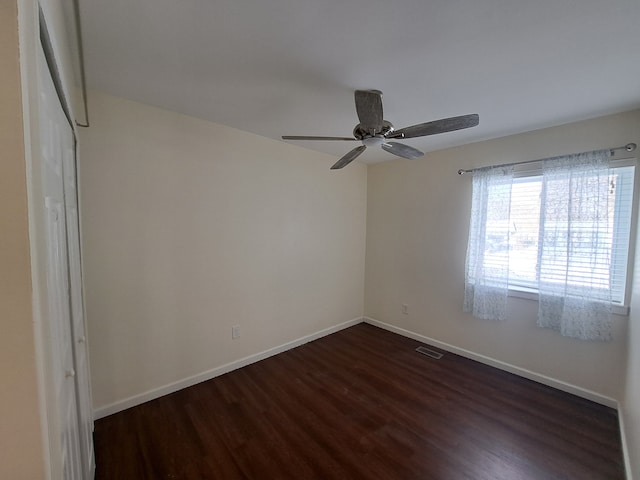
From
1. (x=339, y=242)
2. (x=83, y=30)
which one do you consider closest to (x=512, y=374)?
(x=339, y=242)

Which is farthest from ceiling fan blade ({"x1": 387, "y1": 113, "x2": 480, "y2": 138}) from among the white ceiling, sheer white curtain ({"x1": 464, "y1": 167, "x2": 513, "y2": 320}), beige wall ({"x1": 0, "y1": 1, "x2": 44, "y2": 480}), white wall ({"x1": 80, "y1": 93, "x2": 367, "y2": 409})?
beige wall ({"x1": 0, "y1": 1, "x2": 44, "y2": 480})

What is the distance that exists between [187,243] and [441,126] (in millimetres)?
2152

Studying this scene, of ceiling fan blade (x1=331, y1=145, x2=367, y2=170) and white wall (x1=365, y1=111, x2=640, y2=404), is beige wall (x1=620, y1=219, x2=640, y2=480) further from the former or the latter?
ceiling fan blade (x1=331, y1=145, x2=367, y2=170)

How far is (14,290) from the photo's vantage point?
44 cm

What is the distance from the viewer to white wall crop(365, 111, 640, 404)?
217 cm

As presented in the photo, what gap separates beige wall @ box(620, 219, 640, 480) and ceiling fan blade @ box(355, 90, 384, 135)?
204 centimetres

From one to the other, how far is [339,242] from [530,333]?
2248 millimetres

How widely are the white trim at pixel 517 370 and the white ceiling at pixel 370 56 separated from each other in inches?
91.7

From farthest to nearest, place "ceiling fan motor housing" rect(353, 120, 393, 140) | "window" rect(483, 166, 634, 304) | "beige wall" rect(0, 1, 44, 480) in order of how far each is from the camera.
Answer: "window" rect(483, 166, 634, 304)
"ceiling fan motor housing" rect(353, 120, 393, 140)
"beige wall" rect(0, 1, 44, 480)

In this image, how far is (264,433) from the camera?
181cm

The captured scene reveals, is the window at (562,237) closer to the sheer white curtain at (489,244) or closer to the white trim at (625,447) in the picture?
the sheer white curtain at (489,244)

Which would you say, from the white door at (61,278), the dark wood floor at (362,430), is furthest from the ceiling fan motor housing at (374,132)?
the dark wood floor at (362,430)

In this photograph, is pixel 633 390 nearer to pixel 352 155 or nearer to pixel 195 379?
pixel 352 155

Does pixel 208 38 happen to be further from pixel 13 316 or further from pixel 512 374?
pixel 512 374
